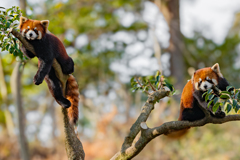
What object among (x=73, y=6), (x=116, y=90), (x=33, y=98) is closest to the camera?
(x=73, y=6)

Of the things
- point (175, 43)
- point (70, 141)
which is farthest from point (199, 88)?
point (175, 43)

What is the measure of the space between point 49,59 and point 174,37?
29.6 ft

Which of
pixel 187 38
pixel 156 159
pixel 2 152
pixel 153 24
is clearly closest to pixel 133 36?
pixel 187 38

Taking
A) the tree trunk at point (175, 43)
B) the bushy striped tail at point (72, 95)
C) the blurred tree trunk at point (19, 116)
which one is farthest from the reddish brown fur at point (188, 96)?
the tree trunk at point (175, 43)

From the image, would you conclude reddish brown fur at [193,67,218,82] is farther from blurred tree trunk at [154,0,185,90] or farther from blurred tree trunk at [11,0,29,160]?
blurred tree trunk at [154,0,185,90]

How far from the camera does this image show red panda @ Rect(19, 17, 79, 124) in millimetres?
2463

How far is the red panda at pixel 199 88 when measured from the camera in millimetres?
2811

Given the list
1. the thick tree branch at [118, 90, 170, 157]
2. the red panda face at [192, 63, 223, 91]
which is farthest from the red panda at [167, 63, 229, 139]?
the thick tree branch at [118, 90, 170, 157]

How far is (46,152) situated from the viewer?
1113 cm

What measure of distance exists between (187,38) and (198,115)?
11.4m

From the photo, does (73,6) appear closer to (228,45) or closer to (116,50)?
(116,50)

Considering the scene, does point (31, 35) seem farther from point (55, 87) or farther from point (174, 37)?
point (174, 37)

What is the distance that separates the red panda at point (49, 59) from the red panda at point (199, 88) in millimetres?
1331

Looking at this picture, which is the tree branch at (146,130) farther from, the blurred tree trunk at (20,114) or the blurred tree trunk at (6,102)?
the blurred tree trunk at (6,102)
